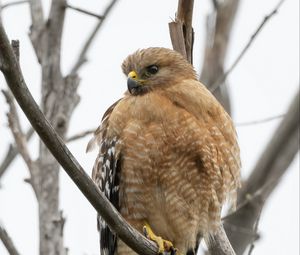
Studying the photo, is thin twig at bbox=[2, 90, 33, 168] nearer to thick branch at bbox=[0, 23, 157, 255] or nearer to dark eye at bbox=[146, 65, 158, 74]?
dark eye at bbox=[146, 65, 158, 74]

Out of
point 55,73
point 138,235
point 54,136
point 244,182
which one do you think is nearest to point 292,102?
point 244,182

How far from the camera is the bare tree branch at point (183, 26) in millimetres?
6879

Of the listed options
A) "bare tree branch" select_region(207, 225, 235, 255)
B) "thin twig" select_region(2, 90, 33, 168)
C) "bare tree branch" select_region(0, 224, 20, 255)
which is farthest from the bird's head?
"bare tree branch" select_region(0, 224, 20, 255)

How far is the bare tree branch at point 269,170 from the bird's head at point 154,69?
152 centimetres

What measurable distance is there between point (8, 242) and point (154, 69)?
7.87 feet

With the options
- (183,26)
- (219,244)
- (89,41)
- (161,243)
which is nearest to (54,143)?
(161,243)

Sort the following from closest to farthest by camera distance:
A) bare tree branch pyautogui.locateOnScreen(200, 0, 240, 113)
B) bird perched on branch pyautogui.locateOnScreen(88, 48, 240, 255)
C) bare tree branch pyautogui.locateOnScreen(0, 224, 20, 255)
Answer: bare tree branch pyautogui.locateOnScreen(0, 224, 20, 255)
bird perched on branch pyautogui.locateOnScreen(88, 48, 240, 255)
bare tree branch pyautogui.locateOnScreen(200, 0, 240, 113)

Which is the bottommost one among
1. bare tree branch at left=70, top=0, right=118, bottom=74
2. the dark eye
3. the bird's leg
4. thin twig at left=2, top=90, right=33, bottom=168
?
the bird's leg

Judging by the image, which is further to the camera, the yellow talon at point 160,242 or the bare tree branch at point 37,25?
the bare tree branch at point 37,25

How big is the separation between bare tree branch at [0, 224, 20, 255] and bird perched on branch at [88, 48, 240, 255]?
108 centimetres

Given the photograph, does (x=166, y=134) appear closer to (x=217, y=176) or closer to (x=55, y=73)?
(x=217, y=176)

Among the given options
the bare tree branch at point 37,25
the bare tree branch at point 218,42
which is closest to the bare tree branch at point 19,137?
the bare tree branch at point 37,25

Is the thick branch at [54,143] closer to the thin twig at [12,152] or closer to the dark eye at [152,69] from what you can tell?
the thin twig at [12,152]

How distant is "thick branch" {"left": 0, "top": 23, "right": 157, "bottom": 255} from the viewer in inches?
161
